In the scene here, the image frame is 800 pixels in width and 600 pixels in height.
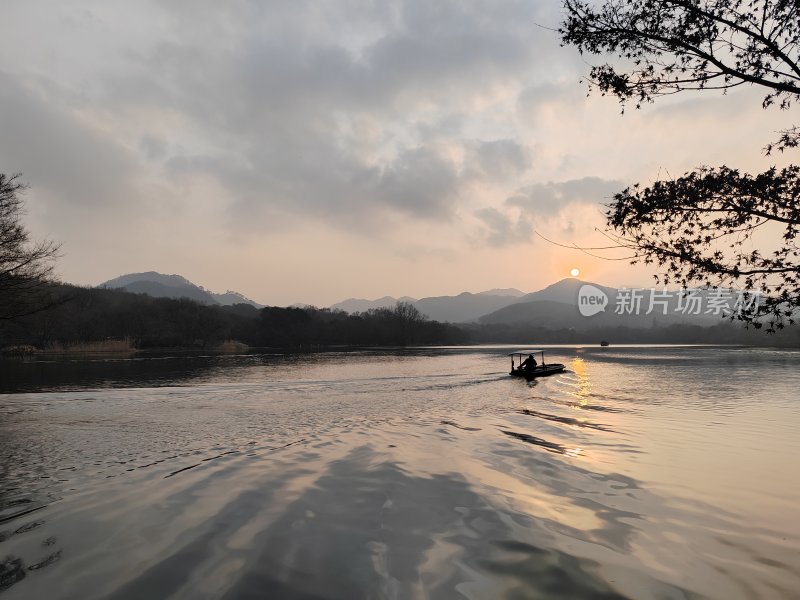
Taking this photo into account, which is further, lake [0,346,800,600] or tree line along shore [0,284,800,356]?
tree line along shore [0,284,800,356]

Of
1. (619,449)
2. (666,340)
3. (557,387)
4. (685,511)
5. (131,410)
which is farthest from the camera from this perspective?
(666,340)

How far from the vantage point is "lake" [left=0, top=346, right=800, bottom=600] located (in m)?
6.18

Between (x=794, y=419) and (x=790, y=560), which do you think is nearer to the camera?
(x=790, y=560)

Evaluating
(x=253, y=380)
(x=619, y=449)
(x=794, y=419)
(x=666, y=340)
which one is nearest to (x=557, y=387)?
(x=794, y=419)

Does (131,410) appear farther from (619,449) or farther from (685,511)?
(685,511)

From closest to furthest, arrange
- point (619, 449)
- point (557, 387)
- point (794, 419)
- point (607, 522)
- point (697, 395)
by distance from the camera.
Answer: point (607, 522), point (619, 449), point (794, 419), point (697, 395), point (557, 387)

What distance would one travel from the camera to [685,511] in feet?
29.7

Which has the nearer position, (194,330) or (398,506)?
(398,506)

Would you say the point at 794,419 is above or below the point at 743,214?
below

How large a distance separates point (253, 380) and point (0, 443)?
25.7 m

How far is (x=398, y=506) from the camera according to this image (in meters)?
9.26

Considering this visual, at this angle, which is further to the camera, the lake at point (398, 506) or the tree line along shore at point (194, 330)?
the tree line along shore at point (194, 330)

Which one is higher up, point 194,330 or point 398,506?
point 194,330

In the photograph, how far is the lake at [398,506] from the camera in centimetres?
618
